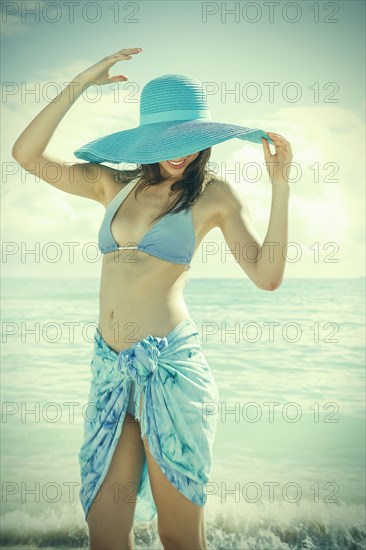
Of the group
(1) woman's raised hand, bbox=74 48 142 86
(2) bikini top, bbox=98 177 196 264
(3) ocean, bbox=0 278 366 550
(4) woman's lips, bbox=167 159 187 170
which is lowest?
(3) ocean, bbox=0 278 366 550

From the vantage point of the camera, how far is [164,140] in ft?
7.76

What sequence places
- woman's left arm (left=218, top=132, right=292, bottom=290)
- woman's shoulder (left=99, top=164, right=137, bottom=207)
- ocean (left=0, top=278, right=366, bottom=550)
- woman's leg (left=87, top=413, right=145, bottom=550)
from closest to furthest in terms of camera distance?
1. woman's leg (left=87, top=413, right=145, bottom=550)
2. woman's left arm (left=218, top=132, right=292, bottom=290)
3. woman's shoulder (left=99, top=164, right=137, bottom=207)
4. ocean (left=0, top=278, right=366, bottom=550)

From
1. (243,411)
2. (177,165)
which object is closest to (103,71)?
(177,165)

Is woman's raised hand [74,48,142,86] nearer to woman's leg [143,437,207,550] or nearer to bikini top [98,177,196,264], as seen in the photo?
bikini top [98,177,196,264]

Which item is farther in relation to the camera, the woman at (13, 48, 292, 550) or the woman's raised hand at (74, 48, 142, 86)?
A: the woman's raised hand at (74, 48, 142, 86)

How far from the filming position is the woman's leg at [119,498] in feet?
7.10

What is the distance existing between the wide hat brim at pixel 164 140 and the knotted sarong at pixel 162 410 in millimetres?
560

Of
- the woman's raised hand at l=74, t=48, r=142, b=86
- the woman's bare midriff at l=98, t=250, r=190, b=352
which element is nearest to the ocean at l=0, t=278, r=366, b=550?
the woman's bare midriff at l=98, t=250, r=190, b=352

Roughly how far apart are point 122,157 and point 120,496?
109 centimetres

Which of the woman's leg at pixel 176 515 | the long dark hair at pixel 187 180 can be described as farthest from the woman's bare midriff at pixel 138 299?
the woman's leg at pixel 176 515

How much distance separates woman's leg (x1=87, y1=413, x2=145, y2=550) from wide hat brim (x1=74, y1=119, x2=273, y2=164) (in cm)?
86

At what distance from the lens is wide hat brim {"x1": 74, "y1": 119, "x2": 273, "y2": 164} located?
2315 millimetres

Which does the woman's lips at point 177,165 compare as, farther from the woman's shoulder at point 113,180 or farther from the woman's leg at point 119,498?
the woman's leg at point 119,498

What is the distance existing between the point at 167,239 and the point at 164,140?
335 millimetres
